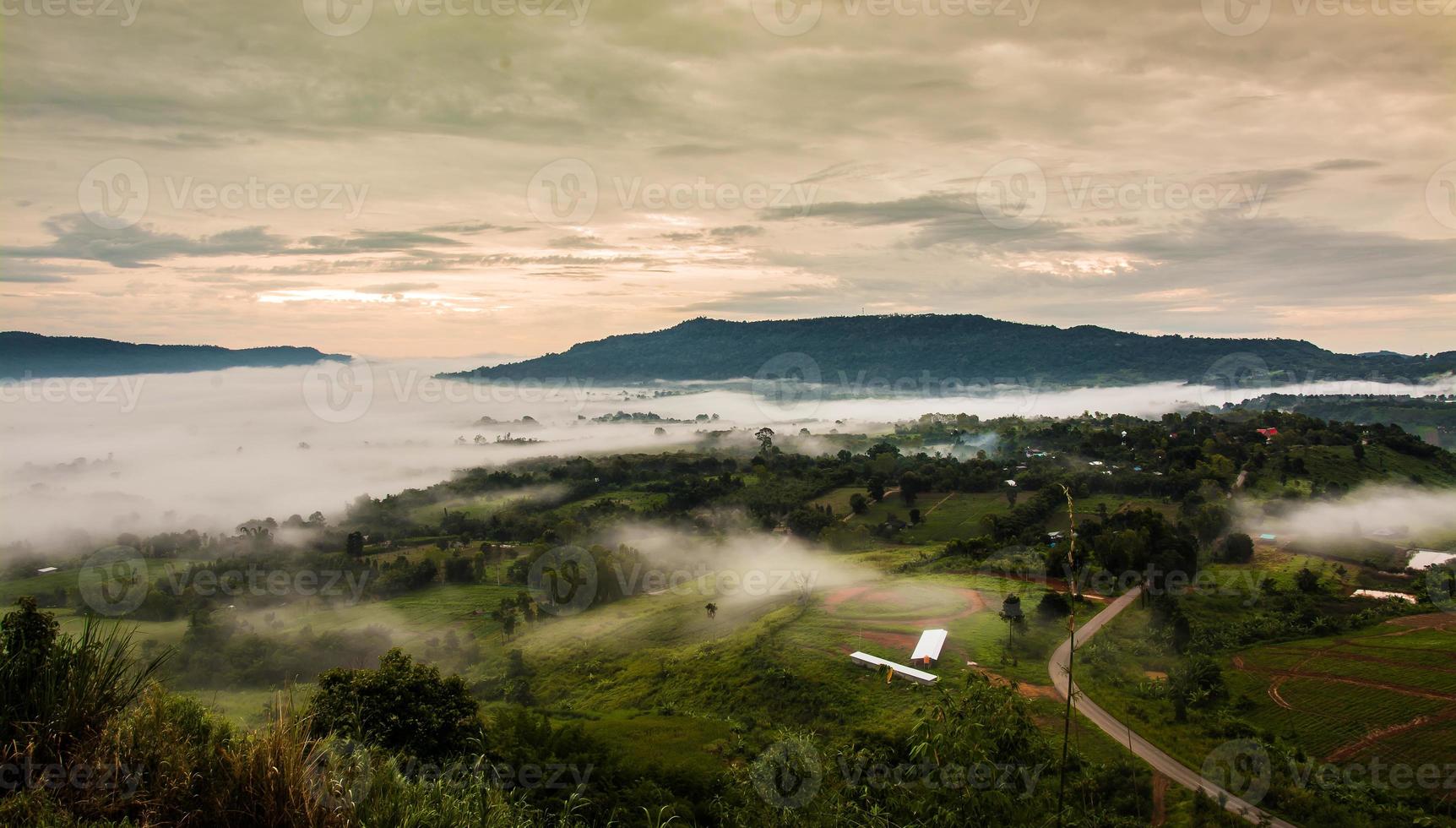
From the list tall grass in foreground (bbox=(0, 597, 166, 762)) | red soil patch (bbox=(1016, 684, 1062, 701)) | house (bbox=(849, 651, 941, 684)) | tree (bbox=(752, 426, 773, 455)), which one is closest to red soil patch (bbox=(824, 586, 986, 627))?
house (bbox=(849, 651, 941, 684))

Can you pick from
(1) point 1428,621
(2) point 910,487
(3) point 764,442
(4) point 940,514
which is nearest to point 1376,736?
(1) point 1428,621

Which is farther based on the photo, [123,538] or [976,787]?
[123,538]

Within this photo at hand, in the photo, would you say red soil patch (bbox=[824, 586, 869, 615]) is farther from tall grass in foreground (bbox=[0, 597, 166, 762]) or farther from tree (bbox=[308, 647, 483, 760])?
tall grass in foreground (bbox=[0, 597, 166, 762])

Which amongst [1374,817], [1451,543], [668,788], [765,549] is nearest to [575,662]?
[668,788]

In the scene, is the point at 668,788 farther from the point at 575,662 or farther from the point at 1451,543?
the point at 1451,543

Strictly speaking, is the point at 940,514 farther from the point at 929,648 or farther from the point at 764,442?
the point at 764,442

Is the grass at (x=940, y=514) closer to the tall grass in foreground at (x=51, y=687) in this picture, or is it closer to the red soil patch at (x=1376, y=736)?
the red soil patch at (x=1376, y=736)
